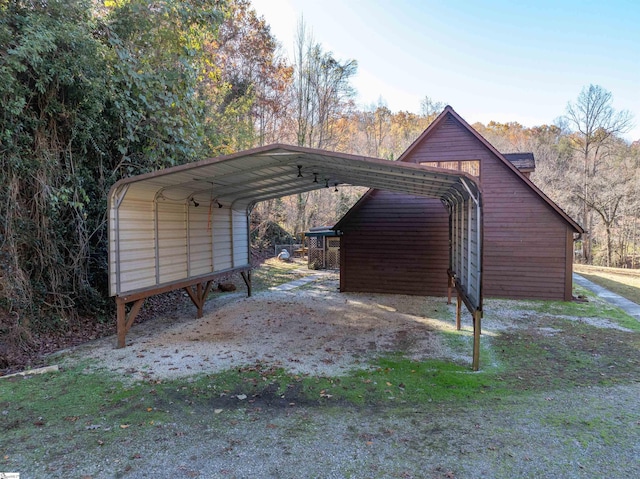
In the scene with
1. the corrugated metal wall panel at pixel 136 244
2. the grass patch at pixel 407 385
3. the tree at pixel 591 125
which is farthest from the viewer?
the tree at pixel 591 125

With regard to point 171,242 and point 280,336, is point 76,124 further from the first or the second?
point 280,336

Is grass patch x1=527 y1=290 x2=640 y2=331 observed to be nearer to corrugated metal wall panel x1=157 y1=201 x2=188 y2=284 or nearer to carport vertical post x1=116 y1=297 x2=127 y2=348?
corrugated metal wall panel x1=157 y1=201 x2=188 y2=284

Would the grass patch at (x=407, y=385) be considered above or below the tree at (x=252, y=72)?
below

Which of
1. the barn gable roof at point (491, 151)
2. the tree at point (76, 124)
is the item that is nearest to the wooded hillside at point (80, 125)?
the tree at point (76, 124)

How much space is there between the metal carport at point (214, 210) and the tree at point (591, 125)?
754 inches

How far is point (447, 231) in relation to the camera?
9883 millimetres

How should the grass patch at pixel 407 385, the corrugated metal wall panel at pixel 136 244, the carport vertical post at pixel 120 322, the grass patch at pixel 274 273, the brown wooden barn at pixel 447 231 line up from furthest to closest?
the grass patch at pixel 274 273 < the brown wooden barn at pixel 447 231 < the corrugated metal wall panel at pixel 136 244 < the carport vertical post at pixel 120 322 < the grass patch at pixel 407 385

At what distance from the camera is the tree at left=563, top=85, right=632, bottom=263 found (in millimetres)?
20594

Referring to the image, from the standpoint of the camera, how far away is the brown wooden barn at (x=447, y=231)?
917 centimetres

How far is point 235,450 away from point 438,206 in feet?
28.5

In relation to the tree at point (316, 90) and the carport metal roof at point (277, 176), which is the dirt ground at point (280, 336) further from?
the tree at point (316, 90)

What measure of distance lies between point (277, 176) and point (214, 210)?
7.44 feet

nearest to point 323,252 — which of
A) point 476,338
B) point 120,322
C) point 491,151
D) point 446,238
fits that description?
point 446,238

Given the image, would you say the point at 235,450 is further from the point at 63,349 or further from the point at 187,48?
the point at 187,48
